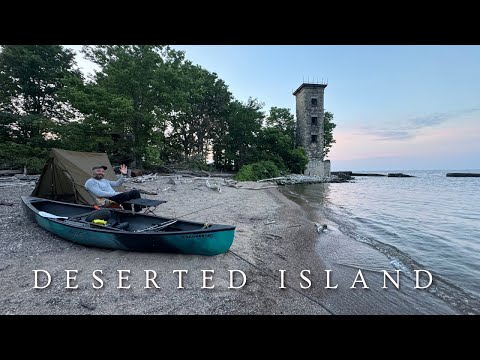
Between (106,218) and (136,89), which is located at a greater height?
(136,89)

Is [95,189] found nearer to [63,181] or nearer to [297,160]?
[63,181]

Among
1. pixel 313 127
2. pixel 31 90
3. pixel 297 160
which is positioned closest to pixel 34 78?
pixel 31 90

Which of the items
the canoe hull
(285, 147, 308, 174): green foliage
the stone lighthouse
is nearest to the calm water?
the canoe hull

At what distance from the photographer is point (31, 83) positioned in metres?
21.0

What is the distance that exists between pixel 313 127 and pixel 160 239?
3807 centimetres

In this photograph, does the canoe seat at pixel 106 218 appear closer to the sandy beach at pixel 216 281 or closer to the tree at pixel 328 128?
the sandy beach at pixel 216 281

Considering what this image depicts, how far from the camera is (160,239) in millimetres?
4172

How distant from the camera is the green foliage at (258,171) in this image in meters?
27.2

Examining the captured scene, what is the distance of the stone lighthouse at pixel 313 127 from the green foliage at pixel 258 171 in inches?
362

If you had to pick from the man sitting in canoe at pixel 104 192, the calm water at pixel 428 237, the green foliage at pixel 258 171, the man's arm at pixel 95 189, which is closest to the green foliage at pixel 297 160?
the green foliage at pixel 258 171
